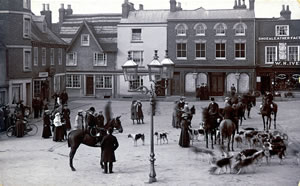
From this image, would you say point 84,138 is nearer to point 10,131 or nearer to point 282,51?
point 10,131

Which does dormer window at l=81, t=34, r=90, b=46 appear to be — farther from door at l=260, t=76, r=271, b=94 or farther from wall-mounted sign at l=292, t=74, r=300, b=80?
wall-mounted sign at l=292, t=74, r=300, b=80

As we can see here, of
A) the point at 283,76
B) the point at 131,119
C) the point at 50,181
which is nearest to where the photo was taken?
the point at 50,181

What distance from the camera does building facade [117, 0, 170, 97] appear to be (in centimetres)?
895

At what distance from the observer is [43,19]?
8812 mm

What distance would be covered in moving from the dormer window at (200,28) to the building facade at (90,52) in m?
1.69

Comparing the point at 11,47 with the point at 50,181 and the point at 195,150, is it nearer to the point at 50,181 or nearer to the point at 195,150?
the point at 50,181

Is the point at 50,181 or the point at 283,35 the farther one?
the point at 283,35

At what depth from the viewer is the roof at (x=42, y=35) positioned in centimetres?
867

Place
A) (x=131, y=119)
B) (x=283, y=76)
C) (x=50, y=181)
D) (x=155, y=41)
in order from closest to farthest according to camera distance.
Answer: (x=50, y=181) < (x=283, y=76) < (x=155, y=41) < (x=131, y=119)

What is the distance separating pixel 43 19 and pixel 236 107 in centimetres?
428

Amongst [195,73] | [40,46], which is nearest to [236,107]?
[195,73]


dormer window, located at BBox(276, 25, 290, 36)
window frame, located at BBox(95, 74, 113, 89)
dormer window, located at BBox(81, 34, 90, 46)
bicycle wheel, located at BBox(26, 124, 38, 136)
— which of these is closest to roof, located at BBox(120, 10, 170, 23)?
dormer window, located at BBox(81, 34, 90, 46)

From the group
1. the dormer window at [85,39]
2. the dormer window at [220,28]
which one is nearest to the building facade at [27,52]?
the dormer window at [85,39]

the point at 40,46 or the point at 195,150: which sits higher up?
the point at 40,46
